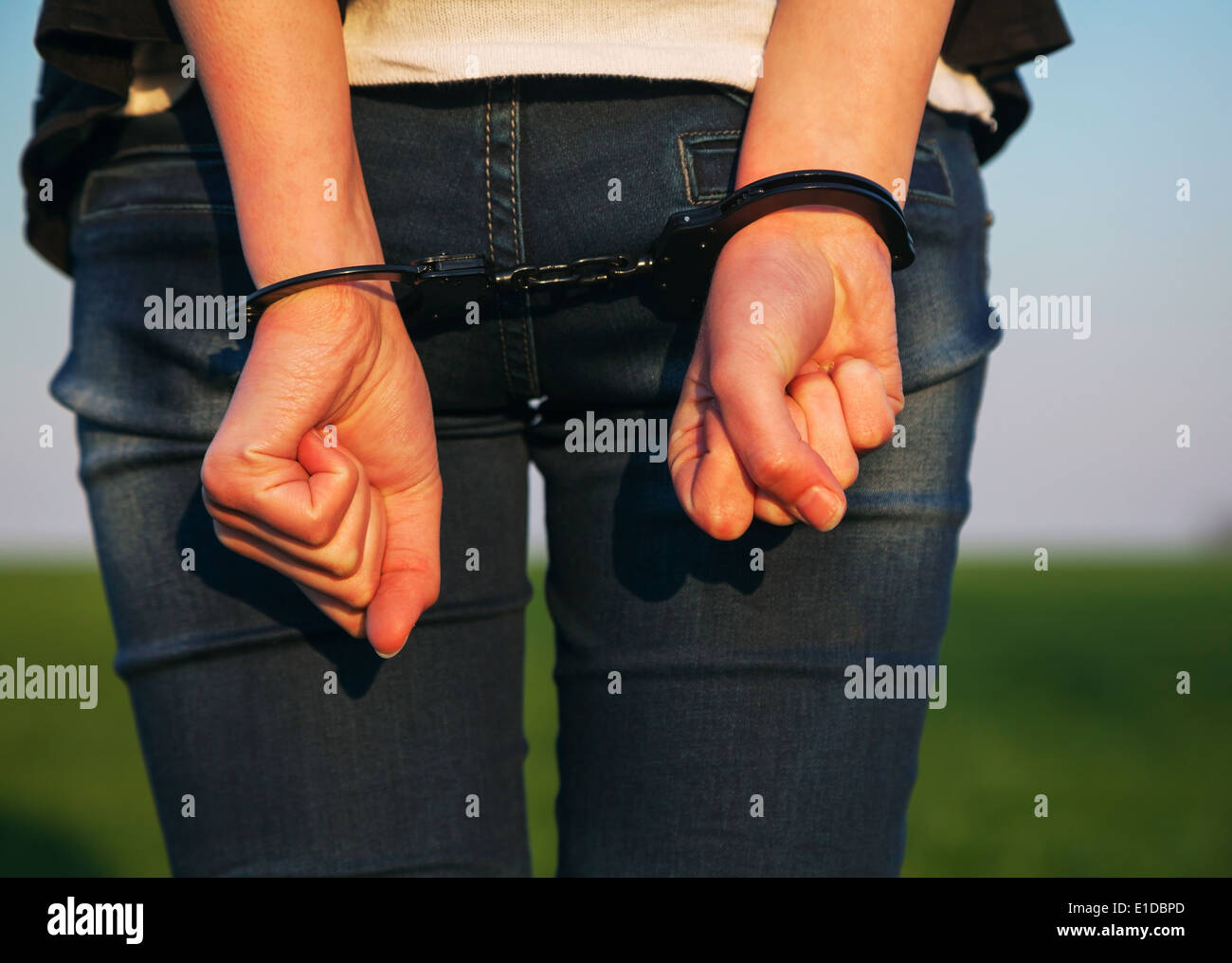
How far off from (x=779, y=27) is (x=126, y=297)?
75cm

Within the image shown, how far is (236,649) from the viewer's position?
106cm

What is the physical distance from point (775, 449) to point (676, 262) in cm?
27

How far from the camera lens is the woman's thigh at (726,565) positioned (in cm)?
96

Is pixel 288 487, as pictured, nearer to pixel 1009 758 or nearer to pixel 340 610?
pixel 340 610

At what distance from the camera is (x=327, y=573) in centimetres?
86

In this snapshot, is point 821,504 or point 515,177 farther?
point 515,177

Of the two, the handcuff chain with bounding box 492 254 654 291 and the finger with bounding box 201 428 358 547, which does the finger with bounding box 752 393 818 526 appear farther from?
the finger with bounding box 201 428 358 547

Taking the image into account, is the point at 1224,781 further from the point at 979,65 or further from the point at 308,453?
the point at 308,453

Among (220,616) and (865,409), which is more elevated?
(865,409)

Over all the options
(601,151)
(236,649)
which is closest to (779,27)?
(601,151)

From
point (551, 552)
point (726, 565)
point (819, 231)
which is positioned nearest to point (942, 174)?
point (819, 231)

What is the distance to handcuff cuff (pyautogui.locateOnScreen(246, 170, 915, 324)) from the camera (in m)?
0.86

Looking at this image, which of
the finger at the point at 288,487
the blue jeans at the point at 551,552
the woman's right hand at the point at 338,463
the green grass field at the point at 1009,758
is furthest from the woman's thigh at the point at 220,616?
the green grass field at the point at 1009,758

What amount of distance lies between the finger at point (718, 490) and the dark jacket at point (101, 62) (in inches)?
23.7
